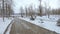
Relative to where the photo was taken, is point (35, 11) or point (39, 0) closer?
point (39, 0)

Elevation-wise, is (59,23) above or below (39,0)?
below

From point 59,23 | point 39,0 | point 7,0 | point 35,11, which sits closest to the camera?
point 59,23

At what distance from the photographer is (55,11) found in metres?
155

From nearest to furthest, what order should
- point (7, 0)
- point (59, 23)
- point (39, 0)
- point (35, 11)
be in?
point (59, 23)
point (7, 0)
point (39, 0)
point (35, 11)

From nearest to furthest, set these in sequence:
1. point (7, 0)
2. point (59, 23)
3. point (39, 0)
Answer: point (59, 23) < point (7, 0) < point (39, 0)

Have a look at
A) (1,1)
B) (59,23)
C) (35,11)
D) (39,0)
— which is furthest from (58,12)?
(59,23)

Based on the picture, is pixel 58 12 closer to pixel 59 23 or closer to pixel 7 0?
pixel 7 0

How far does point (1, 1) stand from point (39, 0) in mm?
17918

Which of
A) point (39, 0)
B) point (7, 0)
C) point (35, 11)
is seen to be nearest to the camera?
point (7, 0)

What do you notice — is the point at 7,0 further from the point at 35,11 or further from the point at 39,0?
the point at 35,11

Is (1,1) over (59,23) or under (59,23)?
over

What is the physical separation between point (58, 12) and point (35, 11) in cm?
2022

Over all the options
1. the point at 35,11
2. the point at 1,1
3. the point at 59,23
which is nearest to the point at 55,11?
the point at 35,11

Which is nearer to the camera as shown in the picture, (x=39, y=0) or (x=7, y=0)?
(x=7, y=0)
